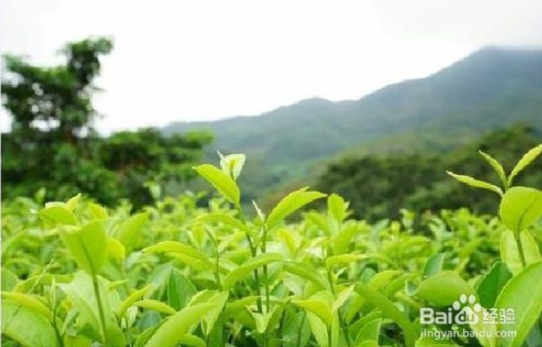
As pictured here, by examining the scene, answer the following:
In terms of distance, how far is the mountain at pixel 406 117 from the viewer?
3462 cm

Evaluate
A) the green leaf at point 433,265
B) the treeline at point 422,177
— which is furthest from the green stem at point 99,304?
the treeline at point 422,177

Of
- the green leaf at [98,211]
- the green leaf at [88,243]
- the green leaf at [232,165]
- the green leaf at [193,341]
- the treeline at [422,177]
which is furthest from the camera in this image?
the treeline at [422,177]

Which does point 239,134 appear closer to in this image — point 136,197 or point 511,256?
point 136,197

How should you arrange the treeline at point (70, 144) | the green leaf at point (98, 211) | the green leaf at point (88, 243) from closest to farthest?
1. the green leaf at point (88, 243)
2. the green leaf at point (98, 211)
3. the treeline at point (70, 144)

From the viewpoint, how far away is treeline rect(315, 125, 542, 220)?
2242 cm

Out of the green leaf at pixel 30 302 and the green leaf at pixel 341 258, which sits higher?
the green leaf at pixel 30 302

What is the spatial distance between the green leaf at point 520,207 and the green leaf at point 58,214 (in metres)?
0.45

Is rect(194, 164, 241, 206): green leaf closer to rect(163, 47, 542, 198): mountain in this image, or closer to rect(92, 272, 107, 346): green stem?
rect(92, 272, 107, 346): green stem

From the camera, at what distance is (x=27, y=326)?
744mm

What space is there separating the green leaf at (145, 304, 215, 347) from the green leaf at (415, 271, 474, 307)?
8.6 inches

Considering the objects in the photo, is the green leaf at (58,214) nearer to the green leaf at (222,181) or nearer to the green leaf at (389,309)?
the green leaf at (222,181)

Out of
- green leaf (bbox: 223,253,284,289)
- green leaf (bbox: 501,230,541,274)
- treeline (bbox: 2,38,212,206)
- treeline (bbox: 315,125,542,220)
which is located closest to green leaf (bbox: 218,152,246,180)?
green leaf (bbox: 223,253,284,289)

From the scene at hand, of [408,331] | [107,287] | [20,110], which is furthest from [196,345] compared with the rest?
[20,110]

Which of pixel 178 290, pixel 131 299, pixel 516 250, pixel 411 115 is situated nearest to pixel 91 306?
pixel 131 299
